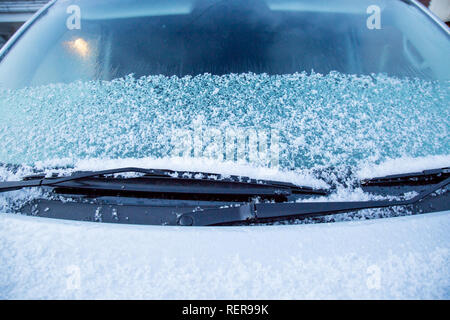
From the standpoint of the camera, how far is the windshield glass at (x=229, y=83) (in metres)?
1.17

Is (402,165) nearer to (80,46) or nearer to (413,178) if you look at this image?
(413,178)

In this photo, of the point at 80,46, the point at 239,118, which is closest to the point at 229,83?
the point at 239,118

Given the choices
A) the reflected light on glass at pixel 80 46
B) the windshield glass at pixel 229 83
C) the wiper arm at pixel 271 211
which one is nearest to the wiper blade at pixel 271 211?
the wiper arm at pixel 271 211

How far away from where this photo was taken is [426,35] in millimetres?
1564

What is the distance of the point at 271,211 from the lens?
1.03 m

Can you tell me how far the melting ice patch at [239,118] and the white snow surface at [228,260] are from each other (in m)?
0.26

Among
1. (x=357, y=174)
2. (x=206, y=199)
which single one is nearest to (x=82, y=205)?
(x=206, y=199)

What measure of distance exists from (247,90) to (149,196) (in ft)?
1.82

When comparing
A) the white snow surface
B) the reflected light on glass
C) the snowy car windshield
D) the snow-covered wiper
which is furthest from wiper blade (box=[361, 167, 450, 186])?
the reflected light on glass

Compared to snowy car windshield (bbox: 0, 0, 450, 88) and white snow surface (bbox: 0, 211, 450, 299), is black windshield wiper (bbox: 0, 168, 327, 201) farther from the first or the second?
snowy car windshield (bbox: 0, 0, 450, 88)

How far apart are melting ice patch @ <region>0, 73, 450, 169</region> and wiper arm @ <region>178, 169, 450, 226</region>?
0.49 ft
